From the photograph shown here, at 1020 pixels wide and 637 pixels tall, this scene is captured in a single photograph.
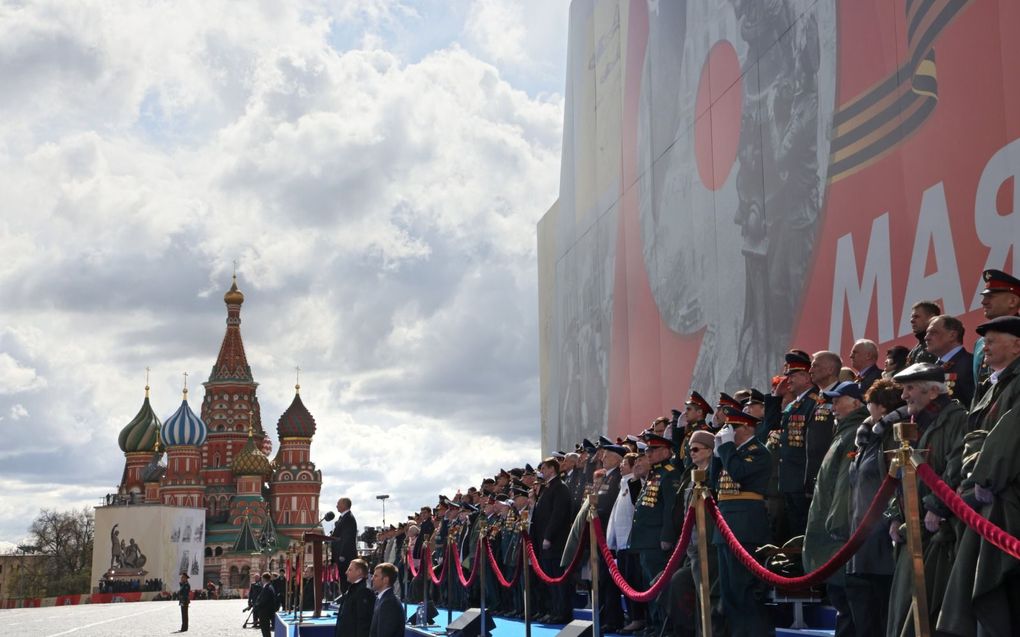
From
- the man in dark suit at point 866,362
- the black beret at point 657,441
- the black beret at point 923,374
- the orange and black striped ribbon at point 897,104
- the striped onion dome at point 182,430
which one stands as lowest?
the black beret at point 657,441

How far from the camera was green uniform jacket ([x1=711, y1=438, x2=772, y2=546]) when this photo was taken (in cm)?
680

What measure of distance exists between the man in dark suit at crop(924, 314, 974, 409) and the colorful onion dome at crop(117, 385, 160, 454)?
3412 inches

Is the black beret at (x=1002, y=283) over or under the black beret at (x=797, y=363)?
over

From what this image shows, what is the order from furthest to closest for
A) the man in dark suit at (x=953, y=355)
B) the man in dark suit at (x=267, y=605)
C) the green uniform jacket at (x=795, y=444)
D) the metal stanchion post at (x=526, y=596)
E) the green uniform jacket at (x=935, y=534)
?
1. the man in dark suit at (x=267, y=605)
2. the metal stanchion post at (x=526, y=596)
3. the green uniform jacket at (x=795, y=444)
4. the man in dark suit at (x=953, y=355)
5. the green uniform jacket at (x=935, y=534)

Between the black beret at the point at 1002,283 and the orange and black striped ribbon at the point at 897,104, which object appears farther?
the orange and black striped ribbon at the point at 897,104

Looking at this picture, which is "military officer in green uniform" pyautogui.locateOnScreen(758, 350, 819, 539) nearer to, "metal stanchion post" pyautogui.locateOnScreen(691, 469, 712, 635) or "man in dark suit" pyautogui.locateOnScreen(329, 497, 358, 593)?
"metal stanchion post" pyautogui.locateOnScreen(691, 469, 712, 635)

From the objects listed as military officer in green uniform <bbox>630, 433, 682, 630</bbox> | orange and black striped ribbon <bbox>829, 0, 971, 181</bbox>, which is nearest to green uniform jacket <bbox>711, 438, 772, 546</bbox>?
military officer in green uniform <bbox>630, 433, 682, 630</bbox>

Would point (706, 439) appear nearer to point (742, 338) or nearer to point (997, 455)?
point (997, 455)

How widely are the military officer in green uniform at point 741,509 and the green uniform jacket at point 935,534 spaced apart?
5.63ft

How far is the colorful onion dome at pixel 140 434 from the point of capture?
8694 centimetres

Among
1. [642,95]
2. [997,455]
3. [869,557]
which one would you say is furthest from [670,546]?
[642,95]

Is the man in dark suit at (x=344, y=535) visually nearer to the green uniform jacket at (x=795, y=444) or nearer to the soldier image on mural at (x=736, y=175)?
the soldier image on mural at (x=736, y=175)

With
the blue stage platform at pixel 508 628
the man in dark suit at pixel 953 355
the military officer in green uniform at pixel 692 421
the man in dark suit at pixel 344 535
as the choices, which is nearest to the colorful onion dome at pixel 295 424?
the blue stage platform at pixel 508 628

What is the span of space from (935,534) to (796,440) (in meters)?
2.37
